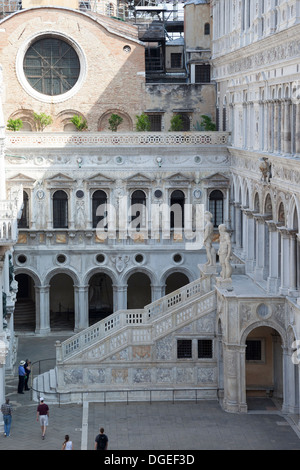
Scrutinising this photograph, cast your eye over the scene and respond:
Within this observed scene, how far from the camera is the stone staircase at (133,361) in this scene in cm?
4416

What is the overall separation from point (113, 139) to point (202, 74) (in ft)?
29.4

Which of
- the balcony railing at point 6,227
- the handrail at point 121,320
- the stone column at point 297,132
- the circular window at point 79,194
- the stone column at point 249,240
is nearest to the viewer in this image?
the balcony railing at point 6,227

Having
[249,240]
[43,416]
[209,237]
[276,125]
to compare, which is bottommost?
[43,416]

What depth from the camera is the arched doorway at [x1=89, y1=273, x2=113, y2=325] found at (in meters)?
59.2

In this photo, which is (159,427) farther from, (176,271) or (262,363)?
(176,271)

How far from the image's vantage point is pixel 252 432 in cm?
3978

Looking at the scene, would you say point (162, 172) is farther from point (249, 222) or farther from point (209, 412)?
point (209, 412)

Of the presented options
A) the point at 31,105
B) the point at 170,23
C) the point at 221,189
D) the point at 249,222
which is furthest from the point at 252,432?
the point at 170,23

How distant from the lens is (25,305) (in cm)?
5894

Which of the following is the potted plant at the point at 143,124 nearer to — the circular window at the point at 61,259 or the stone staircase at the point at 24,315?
the circular window at the point at 61,259

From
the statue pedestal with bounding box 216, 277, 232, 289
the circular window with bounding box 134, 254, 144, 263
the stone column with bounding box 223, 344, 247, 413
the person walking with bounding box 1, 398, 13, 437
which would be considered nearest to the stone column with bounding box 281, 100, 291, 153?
the statue pedestal with bounding box 216, 277, 232, 289

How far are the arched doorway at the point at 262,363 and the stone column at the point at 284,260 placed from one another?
7.93ft

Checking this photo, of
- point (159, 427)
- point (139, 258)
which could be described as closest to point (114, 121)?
point (139, 258)

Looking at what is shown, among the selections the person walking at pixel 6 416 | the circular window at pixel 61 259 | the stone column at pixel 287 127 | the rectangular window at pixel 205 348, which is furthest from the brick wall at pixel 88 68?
the person walking at pixel 6 416
